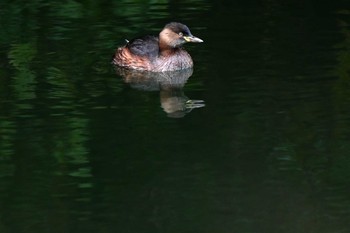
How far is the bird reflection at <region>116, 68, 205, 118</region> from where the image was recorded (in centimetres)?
1165

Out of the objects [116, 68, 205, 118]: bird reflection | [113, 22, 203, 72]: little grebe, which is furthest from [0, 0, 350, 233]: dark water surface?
[113, 22, 203, 72]: little grebe

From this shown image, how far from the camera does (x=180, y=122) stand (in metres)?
11.2

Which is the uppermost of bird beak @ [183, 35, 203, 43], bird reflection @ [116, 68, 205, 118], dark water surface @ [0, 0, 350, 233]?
bird beak @ [183, 35, 203, 43]

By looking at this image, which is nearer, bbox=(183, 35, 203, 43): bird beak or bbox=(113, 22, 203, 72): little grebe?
bbox=(183, 35, 203, 43): bird beak

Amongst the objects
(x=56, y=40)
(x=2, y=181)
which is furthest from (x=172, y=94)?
(x=2, y=181)

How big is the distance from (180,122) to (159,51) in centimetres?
257

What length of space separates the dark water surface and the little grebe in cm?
20

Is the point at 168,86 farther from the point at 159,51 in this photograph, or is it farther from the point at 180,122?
the point at 180,122

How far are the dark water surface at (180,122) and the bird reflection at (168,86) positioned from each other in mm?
25

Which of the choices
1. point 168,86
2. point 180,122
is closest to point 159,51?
point 168,86

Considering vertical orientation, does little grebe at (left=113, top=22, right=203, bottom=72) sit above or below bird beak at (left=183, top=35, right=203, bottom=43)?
below

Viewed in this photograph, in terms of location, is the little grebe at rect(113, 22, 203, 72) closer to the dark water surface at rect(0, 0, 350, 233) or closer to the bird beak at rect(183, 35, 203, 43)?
the bird beak at rect(183, 35, 203, 43)

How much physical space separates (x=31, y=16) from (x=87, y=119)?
409 centimetres

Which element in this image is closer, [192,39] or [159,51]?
[192,39]
